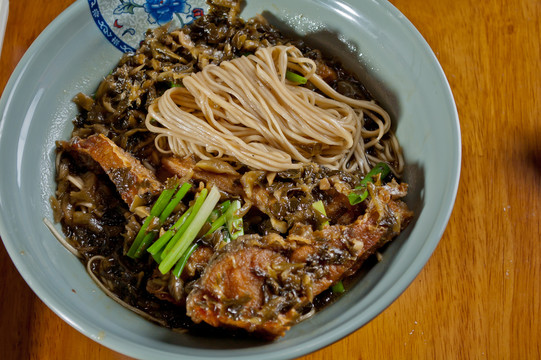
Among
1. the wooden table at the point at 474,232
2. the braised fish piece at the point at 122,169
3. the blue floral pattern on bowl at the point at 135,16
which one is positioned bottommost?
the wooden table at the point at 474,232

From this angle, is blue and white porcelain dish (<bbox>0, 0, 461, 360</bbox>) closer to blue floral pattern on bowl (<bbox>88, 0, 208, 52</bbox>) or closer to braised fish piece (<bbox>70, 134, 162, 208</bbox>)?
blue floral pattern on bowl (<bbox>88, 0, 208, 52</bbox>)

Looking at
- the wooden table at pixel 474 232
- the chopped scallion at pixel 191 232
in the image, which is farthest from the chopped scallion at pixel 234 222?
the wooden table at pixel 474 232

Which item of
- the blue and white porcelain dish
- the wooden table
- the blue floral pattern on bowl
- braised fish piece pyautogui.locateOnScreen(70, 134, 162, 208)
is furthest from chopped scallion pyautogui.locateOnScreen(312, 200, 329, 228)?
the blue floral pattern on bowl

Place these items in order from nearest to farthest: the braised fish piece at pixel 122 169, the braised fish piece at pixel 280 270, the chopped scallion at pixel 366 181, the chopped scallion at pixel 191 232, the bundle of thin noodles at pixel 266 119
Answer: the braised fish piece at pixel 280 270, the chopped scallion at pixel 191 232, the chopped scallion at pixel 366 181, the braised fish piece at pixel 122 169, the bundle of thin noodles at pixel 266 119

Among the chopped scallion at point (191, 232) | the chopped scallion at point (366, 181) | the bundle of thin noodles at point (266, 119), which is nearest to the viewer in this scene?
the chopped scallion at point (191, 232)

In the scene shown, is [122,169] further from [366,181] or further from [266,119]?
[366,181]

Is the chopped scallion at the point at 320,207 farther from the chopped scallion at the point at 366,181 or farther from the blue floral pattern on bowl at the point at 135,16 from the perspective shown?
the blue floral pattern on bowl at the point at 135,16
